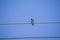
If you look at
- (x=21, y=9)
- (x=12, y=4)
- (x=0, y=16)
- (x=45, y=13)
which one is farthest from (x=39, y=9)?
(x=0, y=16)

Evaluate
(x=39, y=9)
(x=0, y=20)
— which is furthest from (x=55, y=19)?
(x=0, y=20)

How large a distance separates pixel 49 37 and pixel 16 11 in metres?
0.48

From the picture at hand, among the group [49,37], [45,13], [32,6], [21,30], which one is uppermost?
[32,6]

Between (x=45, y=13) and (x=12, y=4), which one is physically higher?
(x=12, y=4)

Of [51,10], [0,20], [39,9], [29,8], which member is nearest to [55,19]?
[51,10]

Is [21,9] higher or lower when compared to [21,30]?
higher

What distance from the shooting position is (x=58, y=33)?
3.43 ft

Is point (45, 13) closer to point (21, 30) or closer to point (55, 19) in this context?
point (55, 19)

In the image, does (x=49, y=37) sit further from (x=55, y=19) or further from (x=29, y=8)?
(x=29, y=8)

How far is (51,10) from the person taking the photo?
1.06 m

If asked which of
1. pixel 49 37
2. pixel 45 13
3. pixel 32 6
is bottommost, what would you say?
pixel 49 37

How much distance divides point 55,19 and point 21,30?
0.42 m

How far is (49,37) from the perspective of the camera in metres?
1.00

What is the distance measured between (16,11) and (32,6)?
20cm
